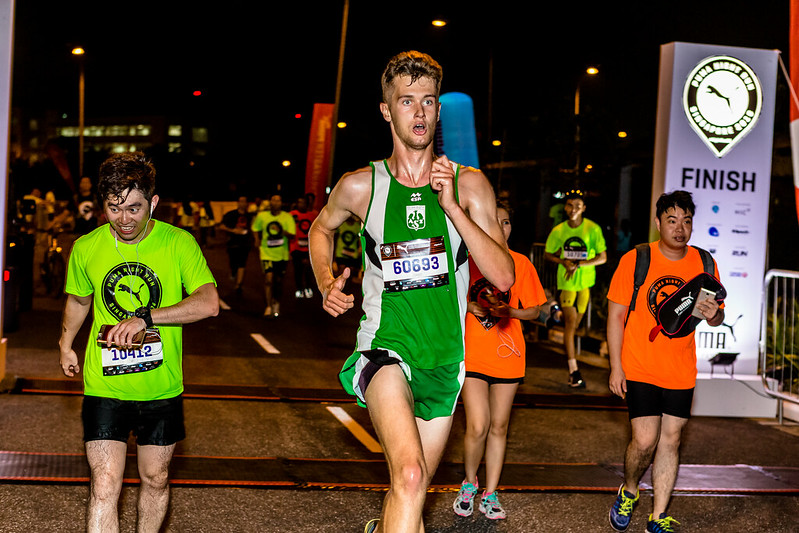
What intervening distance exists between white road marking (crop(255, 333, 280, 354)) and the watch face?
6.22 meters

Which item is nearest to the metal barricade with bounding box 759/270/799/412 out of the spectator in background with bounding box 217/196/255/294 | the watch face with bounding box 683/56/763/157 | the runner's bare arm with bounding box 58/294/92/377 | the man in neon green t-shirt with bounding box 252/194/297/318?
the watch face with bounding box 683/56/763/157

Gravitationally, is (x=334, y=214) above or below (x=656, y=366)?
above

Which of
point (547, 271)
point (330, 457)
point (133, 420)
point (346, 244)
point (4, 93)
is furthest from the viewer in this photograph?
point (346, 244)

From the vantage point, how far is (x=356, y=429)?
8398 mm

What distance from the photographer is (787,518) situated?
6.25m

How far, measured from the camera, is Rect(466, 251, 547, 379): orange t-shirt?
19.7ft

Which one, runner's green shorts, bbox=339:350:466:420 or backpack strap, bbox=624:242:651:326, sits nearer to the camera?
runner's green shorts, bbox=339:350:466:420

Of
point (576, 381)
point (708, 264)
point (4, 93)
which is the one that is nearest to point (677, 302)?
point (708, 264)

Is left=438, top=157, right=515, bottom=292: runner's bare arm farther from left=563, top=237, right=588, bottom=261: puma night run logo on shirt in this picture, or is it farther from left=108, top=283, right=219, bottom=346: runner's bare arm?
left=563, top=237, right=588, bottom=261: puma night run logo on shirt

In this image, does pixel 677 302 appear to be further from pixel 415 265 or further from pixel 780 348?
pixel 780 348

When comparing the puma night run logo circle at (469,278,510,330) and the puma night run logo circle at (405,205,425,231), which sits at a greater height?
the puma night run logo circle at (405,205,425,231)

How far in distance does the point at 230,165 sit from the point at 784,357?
93.2 m

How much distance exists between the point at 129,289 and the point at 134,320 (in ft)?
0.75

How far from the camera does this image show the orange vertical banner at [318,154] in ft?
85.6
